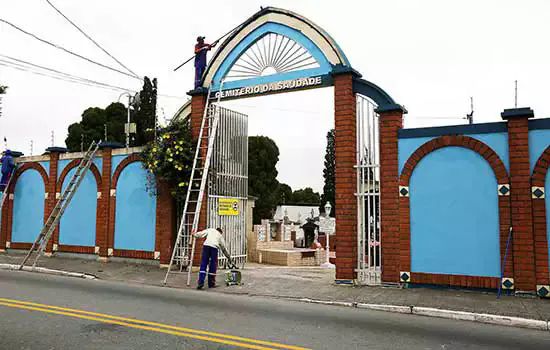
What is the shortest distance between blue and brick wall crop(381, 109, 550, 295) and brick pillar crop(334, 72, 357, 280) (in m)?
0.96

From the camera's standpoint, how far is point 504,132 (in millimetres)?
10914

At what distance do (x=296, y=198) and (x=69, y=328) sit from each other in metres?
66.5

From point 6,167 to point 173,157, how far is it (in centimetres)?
931

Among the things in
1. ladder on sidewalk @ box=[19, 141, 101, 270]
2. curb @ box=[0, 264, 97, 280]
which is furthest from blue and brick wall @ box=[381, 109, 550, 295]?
ladder on sidewalk @ box=[19, 141, 101, 270]

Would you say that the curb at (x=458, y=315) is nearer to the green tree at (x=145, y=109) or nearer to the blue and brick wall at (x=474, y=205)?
the blue and brick wall at (x=474, y=205)

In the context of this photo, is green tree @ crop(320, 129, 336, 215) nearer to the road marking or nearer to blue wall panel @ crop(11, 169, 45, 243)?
blue wall panel @ crop(11, 169, 45, 243)

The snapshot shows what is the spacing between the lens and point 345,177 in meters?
12.5

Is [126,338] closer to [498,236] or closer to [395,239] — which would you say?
[395,239]

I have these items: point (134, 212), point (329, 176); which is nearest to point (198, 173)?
point (134, 212)

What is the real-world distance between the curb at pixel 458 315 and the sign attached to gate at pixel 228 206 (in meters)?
5.77

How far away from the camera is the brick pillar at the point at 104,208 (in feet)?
54.9

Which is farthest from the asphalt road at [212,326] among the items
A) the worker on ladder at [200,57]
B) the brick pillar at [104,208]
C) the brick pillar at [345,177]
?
the worker on ladder at [200,57]

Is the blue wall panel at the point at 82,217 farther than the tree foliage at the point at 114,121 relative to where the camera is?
No

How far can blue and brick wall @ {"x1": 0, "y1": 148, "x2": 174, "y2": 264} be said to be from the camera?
15875 millimetres
